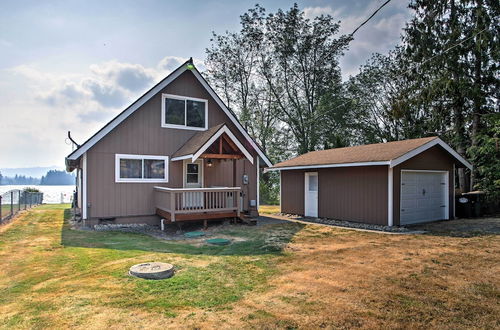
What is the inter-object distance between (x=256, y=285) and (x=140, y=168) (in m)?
8.15

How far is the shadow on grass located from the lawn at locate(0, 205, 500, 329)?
48mm

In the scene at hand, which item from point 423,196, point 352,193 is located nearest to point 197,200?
point 352,193

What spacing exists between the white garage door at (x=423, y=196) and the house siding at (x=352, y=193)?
965 millimetres

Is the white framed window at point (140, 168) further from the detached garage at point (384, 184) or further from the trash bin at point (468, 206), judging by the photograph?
the trash bin at point (468, 206)

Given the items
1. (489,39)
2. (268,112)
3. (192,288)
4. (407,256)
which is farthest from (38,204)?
(489,39)

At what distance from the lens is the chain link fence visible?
1216 centimetres

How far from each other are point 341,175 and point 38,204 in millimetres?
21354

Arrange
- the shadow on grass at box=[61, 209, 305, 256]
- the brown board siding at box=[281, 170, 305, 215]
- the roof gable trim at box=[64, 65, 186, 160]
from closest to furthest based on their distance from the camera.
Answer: the shadow on grass at box=[61, 209, 305, 256] < the roof gable trim at box=[64, 65, 186, 160] < the brown board siding at box=[281, 170, 305, 215]

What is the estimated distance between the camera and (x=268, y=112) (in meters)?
30.0

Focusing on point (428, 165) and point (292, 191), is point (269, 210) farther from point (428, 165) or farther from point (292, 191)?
point (428, 165)

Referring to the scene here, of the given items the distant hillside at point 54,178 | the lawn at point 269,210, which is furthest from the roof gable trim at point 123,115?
the distant hillside at point 54,178

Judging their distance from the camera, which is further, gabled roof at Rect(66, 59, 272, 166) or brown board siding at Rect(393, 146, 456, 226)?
brown board siding at Rect(393, 146, 456, 226)

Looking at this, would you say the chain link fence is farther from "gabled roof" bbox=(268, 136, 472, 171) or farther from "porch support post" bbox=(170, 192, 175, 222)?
"gabled roof" bbox=(268, 136, 472, 171)

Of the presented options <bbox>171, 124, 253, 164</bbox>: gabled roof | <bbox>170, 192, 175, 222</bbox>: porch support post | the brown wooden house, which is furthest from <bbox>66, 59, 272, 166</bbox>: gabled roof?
<bbox>170, 192, 175, 222</bbox>: porch support post
